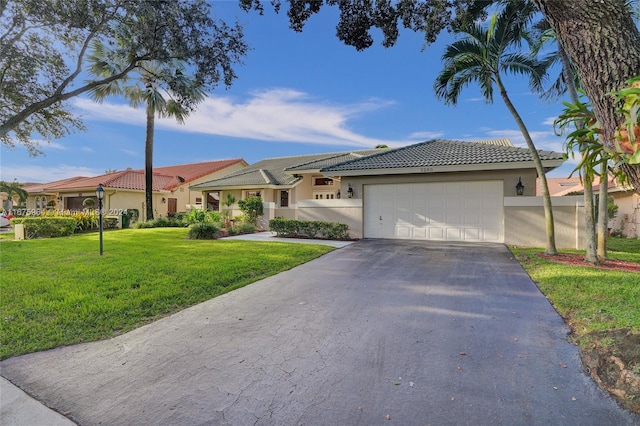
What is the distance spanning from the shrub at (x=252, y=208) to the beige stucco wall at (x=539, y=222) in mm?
12127

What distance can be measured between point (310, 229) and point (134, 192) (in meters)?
18.6

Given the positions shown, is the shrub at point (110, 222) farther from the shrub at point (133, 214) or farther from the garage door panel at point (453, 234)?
the garage door panel at point (453, 234)

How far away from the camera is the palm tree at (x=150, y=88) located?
36.1 feet

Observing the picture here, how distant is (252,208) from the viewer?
59.2ft

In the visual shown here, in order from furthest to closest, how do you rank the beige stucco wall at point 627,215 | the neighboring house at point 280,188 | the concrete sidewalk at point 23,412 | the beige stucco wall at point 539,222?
the neighboring house at point 280,188 → the beige stucco wall at point 627,215 → the beige stucco wall at point 539,222 → the concrete sidewalk at point 23,412

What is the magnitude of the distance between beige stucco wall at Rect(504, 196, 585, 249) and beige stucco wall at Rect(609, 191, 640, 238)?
7524 millimetres

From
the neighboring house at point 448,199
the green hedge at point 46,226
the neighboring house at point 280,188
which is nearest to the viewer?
the neighboring house at point 448,199

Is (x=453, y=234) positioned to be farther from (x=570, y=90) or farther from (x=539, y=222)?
(x=570, y=90)

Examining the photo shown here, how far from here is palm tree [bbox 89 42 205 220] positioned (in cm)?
1100

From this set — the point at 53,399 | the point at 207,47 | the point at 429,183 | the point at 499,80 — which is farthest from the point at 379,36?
the point at 53,399

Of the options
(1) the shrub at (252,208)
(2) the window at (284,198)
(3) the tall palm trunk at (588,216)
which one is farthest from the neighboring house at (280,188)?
(3) the tall palm trunk at (588,216)

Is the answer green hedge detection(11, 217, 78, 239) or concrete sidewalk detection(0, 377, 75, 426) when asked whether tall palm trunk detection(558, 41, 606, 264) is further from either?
green hedge detection(11, 217, 78, 239)

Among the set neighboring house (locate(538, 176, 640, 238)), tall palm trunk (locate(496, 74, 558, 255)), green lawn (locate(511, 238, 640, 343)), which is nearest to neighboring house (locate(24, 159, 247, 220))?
tall palm trunk (locate(496, 74, 558, 255))

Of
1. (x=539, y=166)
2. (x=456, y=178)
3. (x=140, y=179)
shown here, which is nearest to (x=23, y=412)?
(x=539, y=166)
